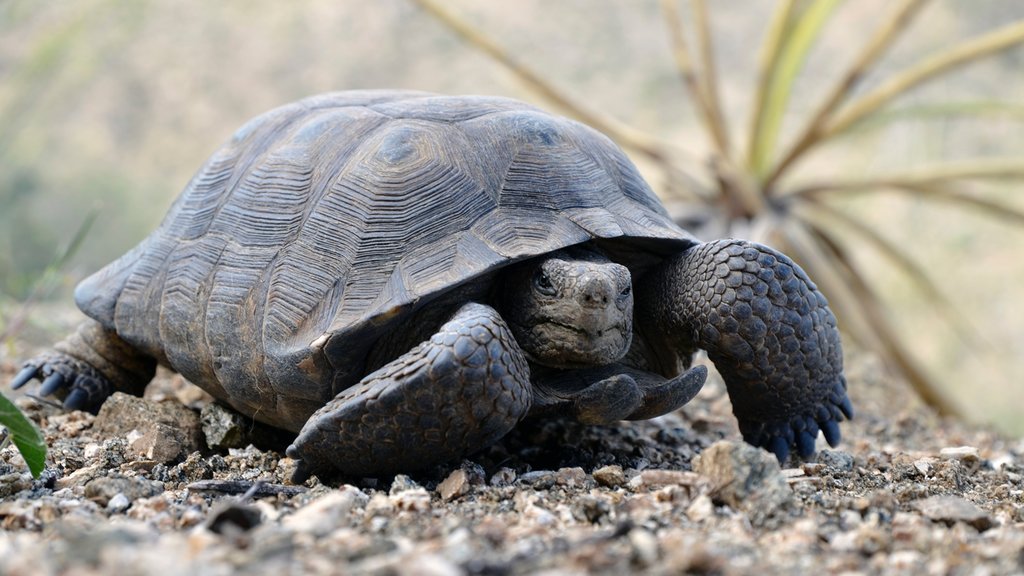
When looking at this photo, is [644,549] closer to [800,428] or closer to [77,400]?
[800,428]

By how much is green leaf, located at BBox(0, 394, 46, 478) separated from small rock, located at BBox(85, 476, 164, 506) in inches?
7.5

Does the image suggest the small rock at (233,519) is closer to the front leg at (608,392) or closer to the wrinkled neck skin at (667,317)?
the front leg at (608,392)

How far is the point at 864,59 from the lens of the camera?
6.45m

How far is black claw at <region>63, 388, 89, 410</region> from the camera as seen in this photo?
136 inches

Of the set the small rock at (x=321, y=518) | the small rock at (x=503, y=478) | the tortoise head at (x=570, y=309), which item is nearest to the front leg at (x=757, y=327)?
the tortoise head at (x=570, y=309)

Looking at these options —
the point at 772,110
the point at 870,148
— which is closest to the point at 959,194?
the point at 870,148

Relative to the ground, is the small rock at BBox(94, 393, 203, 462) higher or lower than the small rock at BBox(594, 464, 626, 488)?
lower

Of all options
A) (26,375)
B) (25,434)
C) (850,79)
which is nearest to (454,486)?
(25,434)

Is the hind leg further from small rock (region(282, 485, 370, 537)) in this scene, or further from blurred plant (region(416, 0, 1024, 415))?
blurred plant (region(416, 0, 1024, 415))

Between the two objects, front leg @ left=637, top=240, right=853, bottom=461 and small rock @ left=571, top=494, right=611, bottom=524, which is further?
front leg @ left=637, top=240, right=853, bottom=461

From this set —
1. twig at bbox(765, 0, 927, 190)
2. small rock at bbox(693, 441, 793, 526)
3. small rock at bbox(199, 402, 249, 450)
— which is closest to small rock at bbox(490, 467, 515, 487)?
small rock at bbox(693, 441, 793, 526)

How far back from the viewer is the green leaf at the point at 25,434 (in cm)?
228

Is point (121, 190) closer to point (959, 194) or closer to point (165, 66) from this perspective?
point (165, 66)

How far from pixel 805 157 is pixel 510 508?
5.67 metres
